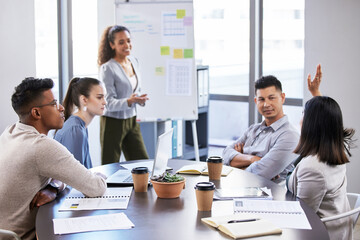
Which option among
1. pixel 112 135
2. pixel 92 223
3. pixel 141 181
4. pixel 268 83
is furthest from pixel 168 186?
pixel 112 135

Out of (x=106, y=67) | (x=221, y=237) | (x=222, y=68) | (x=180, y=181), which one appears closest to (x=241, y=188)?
(x=180, y=181)

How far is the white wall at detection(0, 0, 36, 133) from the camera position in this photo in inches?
171

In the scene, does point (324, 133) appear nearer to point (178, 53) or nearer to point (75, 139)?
point (75, 139)

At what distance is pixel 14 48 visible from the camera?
444cm

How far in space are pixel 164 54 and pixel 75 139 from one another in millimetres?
1914

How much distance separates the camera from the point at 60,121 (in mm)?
2537

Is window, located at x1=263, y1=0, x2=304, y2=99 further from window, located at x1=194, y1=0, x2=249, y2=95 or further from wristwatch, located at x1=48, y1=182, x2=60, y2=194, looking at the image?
wristwatch, located at x1=48, y1=182, x2=60, y2=194

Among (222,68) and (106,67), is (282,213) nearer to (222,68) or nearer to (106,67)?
(106,67)

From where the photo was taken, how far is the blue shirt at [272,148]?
3.08 metres

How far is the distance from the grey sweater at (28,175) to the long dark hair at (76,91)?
108 cm

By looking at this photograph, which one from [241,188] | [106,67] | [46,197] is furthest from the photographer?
[106,67]

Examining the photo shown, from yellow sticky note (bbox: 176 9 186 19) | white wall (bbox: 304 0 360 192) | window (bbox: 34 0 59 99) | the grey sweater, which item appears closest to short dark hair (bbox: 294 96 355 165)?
the grey sweater

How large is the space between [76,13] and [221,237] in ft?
13.6

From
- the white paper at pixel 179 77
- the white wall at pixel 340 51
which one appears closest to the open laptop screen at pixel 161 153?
the white paper at pixel 179 77
